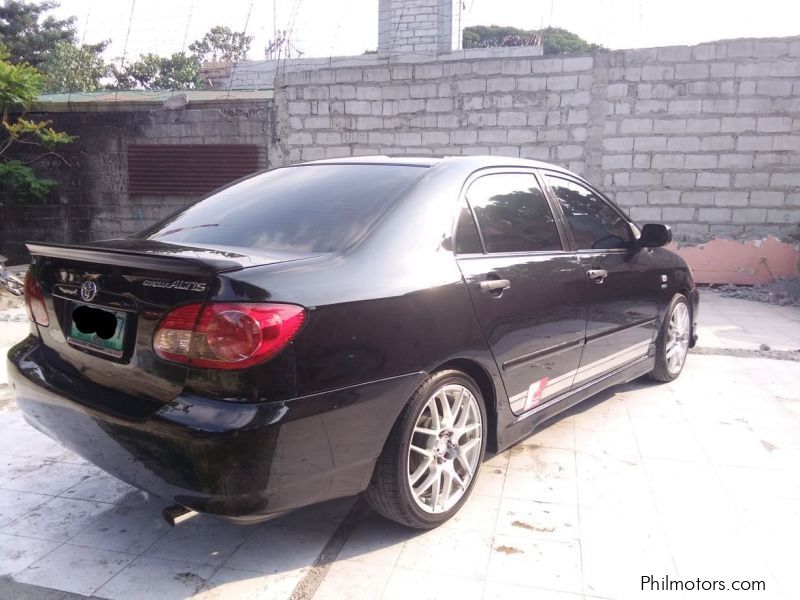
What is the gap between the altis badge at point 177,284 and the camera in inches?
79.9

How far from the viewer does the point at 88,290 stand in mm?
2324

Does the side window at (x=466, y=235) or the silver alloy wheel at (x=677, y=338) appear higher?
the side window at (x=466, y=235)

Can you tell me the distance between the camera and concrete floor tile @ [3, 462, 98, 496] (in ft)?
9.95

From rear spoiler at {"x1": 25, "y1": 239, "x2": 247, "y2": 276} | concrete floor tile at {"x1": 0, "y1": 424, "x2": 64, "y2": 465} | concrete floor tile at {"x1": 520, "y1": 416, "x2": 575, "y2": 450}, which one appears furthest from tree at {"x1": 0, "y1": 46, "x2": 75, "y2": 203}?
concrete floor tile at {"x1": 520, "y1": 416, "x2": 575, "y2": 450}

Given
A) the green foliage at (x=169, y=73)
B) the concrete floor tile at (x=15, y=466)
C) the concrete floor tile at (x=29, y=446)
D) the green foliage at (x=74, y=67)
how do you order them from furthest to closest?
the green foliage at (x=169, y=73) < the green foliage at (x=74, y=67) < the concrete floor tile at (x=29, y=446) < the concrete floor tile at (x=15, y=466)

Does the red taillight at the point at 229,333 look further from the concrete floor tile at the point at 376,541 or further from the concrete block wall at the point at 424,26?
the concrete block wall at the point at 424,26

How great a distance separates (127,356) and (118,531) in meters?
0.94

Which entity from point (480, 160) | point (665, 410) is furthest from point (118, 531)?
point (665, 410)

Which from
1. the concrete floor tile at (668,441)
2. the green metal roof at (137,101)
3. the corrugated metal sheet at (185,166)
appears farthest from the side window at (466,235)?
the green metal roof at (137,101)

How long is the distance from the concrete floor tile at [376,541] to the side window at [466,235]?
121 cm

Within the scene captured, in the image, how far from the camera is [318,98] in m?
9.31

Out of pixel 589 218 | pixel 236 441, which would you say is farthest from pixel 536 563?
pixel 589 218

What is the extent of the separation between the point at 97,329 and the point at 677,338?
3.95 m

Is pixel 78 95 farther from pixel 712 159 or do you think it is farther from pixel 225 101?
pixel 712 159
